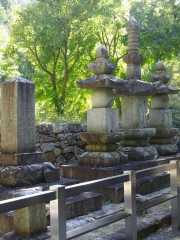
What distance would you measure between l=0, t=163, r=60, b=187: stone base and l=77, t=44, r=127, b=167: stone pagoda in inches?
52.3

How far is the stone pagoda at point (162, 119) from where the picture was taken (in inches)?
323

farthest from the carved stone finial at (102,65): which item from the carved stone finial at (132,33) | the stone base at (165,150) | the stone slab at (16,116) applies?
the stone base at (165,150)

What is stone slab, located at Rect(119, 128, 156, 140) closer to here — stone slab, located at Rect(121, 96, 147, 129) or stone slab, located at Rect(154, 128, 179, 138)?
stone slab, located at Rect(121, 96, 147, 129)

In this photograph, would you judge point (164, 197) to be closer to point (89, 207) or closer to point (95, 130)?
point (89, 207)

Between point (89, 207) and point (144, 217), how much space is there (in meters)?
0.82

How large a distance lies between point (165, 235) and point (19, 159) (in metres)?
2.34

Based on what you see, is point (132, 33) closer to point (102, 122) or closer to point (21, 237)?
point (102, 122)

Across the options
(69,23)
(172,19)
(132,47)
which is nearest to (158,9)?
Answer: (172,19)

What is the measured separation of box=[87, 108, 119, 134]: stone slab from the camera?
6285 millimetres

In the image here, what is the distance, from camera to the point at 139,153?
23.3ft

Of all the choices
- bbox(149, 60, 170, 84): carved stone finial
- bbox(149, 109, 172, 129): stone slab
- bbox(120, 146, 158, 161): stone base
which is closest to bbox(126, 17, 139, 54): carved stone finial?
bbox(149, 60, 170, 84): carved stone finial

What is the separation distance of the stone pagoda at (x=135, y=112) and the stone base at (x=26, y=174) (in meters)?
2.49

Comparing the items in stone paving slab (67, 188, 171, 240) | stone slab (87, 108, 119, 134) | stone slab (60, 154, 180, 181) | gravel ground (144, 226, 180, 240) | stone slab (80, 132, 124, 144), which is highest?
stone slab (87, 108, 119, 134)

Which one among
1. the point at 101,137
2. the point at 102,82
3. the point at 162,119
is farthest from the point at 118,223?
the point at 162,119
